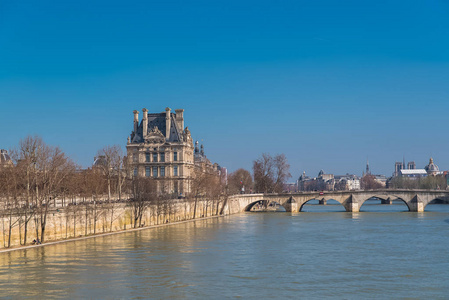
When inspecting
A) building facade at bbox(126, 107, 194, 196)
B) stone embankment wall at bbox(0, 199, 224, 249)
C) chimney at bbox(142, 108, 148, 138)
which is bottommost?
stone embankment wall at bbox(0, 199, 224, 249)

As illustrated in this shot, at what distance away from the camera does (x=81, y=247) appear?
4381 centimetres

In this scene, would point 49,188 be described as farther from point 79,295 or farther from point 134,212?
point 79,295

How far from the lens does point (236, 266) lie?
35.9 meters

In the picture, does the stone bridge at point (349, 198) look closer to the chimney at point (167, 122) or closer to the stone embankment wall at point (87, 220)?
the chimney at point (167, 122)

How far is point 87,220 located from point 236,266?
68.1 feet

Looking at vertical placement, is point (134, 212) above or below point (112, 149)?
below

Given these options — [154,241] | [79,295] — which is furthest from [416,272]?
[154,241]

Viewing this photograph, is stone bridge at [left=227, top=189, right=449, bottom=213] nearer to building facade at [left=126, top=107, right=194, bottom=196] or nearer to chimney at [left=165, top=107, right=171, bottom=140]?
building facade at [left=126, top=107, right=194, bottom=196]

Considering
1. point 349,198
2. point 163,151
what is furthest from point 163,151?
point 349,198

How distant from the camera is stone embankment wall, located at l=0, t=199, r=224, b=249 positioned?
42781 mm

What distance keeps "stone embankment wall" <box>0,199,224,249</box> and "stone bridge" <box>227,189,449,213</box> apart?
2446 cm

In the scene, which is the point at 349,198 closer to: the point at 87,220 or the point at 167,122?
the point at 167,122

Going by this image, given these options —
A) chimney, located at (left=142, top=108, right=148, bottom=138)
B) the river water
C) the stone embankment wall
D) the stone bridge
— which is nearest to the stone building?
chimney, located at (left=142, top=108, right=148, bottom=138)

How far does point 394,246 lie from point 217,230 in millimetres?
20301
